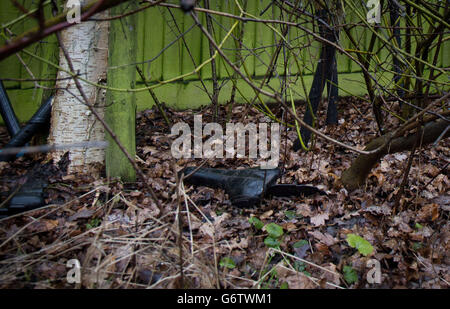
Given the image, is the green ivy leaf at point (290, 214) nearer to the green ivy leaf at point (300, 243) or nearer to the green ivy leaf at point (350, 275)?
the green ivy leaf at point (300, 243)

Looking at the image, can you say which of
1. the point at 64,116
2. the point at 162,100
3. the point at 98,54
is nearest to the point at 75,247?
the point at 64,116

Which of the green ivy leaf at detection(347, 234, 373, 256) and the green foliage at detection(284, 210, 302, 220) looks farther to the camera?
the green foliage at detection(284, 210, 302, 220)

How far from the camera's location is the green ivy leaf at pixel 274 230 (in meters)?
2.36

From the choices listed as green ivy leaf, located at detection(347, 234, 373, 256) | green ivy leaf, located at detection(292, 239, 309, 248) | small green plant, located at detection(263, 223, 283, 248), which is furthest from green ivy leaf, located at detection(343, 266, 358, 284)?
small green plant, located at detection(263, 223, 283, 248)

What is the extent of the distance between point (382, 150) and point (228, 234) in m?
1.22

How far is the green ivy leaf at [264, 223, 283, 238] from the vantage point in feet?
7.75

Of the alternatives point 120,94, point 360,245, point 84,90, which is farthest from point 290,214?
point 84,90

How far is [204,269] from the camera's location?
1857mm

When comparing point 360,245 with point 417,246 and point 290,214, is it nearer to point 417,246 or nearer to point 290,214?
point 417,246

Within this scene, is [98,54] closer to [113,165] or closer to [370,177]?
[113,165]

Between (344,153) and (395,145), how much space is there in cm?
115

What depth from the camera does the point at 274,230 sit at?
2385 millimetres

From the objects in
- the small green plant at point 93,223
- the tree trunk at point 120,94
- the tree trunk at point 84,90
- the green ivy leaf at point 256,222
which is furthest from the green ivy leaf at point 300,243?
the tree trunk at point 84,90

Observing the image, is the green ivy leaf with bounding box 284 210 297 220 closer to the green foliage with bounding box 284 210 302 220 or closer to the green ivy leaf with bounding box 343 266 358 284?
the green foliage with bounding box 284 210 302 220
